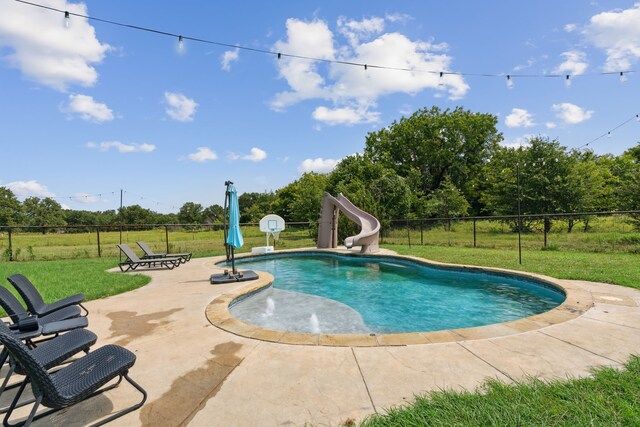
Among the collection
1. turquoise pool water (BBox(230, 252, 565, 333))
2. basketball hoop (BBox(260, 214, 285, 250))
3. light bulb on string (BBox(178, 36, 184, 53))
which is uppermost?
light bulb on string (BBox(178, 36, 184, 53))

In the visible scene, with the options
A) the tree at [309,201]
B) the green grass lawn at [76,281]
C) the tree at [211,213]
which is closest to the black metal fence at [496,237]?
the green grass lawn at [76,281]

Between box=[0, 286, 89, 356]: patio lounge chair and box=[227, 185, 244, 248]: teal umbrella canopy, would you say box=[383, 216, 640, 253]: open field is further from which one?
box=[0, 286, 89, 356]: patio lounge chair

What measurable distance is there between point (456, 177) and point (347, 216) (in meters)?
25.5

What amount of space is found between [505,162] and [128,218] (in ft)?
219

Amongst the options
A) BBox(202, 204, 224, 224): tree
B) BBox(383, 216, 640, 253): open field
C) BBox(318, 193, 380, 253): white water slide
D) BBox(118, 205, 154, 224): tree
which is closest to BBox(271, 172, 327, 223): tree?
BBox(318, 193, 380, 253): white water slide

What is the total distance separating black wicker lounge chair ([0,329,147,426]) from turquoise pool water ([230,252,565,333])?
9.91 ft

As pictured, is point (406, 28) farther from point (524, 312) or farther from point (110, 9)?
point (524, 312)

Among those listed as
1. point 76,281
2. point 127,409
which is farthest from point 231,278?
point 127,409

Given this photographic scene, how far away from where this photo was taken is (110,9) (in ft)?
20.3

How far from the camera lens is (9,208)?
52469mm

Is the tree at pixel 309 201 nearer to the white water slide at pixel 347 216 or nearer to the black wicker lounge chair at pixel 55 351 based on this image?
the white water slide at pixel 347 216

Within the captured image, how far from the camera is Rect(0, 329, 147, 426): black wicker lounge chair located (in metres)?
1.87

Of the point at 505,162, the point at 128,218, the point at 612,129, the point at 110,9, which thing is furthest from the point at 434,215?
the point at 128,218

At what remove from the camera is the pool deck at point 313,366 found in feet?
7.62
